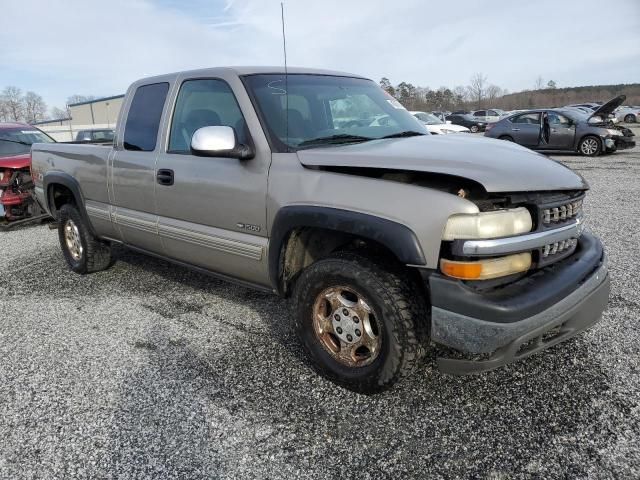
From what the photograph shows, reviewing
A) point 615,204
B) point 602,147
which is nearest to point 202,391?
point 615,204

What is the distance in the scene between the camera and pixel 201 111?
356cm

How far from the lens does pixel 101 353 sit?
3.36 meters

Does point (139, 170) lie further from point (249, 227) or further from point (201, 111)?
point (249, 227)

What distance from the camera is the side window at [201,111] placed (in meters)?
3.28

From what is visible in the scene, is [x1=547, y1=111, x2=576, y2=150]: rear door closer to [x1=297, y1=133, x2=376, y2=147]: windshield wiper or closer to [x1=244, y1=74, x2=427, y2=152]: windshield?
[x1=244, y1=74, x2=427, y2=152]: windshield

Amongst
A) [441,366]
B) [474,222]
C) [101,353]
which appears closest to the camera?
[474,222]

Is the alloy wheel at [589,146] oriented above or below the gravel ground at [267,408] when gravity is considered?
above

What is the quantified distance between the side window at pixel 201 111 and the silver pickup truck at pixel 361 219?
0.5 inches

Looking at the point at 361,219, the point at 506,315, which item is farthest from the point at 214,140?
the point at 506,315

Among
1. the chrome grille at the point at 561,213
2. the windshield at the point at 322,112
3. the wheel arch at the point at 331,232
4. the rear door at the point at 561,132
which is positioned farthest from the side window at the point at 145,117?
the rear door at the point at 561,132

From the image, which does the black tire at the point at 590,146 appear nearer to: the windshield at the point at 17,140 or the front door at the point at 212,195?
the windshield at the point at 17,140

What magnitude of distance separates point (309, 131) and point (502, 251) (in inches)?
58.8

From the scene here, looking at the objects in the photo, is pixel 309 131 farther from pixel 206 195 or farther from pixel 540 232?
pixel 540 232

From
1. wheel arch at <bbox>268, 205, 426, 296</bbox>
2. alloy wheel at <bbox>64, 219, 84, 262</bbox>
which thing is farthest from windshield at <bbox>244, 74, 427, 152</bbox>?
alloy wheel at <bbox>64, 219, 84, 262</bbox>
